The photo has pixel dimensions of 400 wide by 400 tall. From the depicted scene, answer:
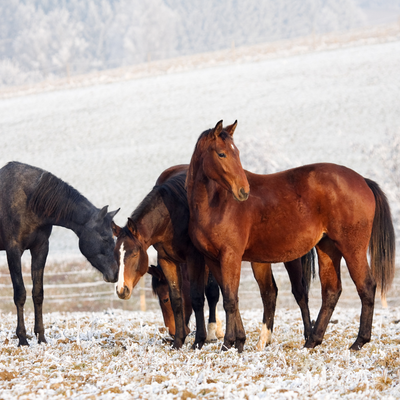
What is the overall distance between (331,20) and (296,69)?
A: 66.5m

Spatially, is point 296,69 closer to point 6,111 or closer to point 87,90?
point 87,90

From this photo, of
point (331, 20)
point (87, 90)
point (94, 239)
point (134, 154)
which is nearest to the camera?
point (94, 239)

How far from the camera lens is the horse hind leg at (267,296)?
6.66 m

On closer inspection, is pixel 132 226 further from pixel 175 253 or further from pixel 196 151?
pixel 196 151

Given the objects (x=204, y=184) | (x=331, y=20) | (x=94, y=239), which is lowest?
(x=94, y=239)

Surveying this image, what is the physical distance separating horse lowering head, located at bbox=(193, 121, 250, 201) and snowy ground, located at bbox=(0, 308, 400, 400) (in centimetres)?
173

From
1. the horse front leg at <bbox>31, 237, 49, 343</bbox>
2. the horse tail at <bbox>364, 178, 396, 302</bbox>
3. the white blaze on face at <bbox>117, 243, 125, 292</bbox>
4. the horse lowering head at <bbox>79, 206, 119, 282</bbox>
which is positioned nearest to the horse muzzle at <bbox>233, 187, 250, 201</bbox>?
the white blaze on face at <bbox>117, 243, 125, 292</bbox>

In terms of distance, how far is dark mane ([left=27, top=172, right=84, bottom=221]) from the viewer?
22.7ft

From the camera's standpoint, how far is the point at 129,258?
5.95 metres

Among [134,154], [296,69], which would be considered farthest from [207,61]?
[134,154]

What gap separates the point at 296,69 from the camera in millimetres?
34344

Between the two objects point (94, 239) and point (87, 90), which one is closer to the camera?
point (94, 239)

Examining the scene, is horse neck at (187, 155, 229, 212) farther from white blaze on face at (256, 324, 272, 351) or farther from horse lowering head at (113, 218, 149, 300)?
white blaze on face at (256, 324, 272, 351)

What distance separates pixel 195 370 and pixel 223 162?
82.6 inches
